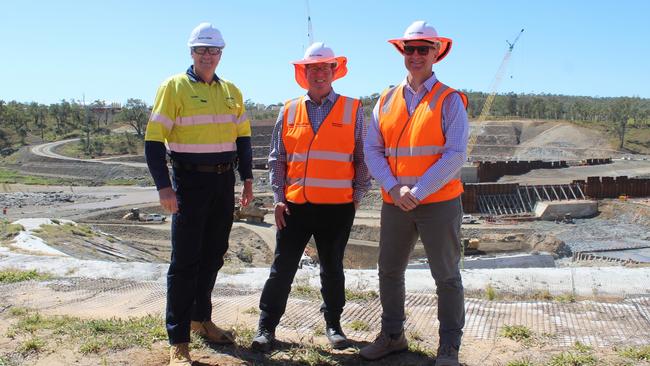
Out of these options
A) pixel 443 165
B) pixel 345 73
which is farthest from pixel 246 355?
pixel 345 73

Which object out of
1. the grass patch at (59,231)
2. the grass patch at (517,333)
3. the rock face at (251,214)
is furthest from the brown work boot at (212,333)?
A: the rock face at (251,214)

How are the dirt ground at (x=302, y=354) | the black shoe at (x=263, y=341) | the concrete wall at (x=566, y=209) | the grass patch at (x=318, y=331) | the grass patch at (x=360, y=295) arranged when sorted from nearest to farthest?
the dirt ground at (x=302, y=354)
the black shoe at (x=263, y=341)
the grass patch at (x=318, y=331)
the grass patch at (x=360, y=295)
the concrete wall at (x=566, y=209)

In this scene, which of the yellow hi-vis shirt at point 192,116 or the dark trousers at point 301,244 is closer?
the yellow hi-vis shirt at point 192,116

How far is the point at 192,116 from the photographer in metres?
3.77

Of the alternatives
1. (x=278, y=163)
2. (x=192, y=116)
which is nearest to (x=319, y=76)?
(x=278, y=163)

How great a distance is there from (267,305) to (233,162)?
976 millimetres

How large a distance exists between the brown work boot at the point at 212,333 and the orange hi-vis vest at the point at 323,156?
0.99 metres

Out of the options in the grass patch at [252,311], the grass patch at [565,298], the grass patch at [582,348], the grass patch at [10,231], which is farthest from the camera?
the grass patch at [10,231]

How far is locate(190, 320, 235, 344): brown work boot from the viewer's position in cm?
403

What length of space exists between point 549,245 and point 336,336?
2469 cm

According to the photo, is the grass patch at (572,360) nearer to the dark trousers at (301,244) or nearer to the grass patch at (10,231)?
the dark trousers at (301,244)

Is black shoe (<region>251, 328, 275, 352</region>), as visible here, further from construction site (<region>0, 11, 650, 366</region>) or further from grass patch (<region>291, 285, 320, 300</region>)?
grass patch (<region>291, 285, 320, 300</region>)

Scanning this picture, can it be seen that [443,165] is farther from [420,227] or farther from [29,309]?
[29,309]

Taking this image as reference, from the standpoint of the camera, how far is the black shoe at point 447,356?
3496 millimetres
